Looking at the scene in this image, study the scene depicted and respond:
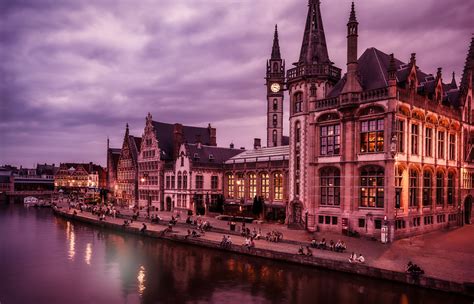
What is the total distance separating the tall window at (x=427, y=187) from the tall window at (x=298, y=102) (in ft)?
55.3

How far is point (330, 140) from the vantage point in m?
45.8

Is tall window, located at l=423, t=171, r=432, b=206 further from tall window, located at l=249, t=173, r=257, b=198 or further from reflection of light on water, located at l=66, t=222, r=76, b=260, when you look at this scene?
reflection of light on water, located at l=66, t=222, r=76, b=260

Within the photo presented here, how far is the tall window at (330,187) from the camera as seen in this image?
44.9m

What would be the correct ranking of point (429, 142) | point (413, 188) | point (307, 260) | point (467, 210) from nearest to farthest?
point (307, 260) < point (413, 188) < point (429, 142) < point (467, 210)

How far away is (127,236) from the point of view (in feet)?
174

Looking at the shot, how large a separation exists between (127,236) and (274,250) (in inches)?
998

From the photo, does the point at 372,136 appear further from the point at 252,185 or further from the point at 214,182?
the point at 214,182

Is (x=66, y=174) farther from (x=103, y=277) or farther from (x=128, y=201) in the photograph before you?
(x=103, y=277)

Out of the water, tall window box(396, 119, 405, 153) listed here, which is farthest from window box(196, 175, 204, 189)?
tall window box(396, 119, 405, 153)

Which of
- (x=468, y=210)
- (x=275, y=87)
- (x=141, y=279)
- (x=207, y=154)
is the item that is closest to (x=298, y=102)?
(x=207, y=154)

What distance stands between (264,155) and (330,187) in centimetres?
2187

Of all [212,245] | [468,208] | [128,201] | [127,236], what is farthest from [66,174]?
[468,208]

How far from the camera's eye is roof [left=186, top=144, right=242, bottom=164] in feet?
237

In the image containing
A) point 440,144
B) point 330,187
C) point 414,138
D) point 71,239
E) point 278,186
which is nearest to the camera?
point 414,138
